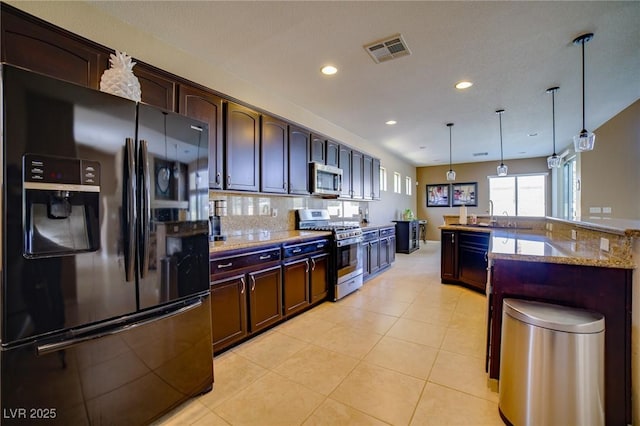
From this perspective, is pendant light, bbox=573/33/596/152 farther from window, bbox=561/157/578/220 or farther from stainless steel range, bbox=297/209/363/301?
window, bbox=561/157/578/220

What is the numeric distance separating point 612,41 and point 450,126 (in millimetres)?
2669

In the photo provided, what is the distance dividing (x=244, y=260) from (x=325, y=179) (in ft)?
6.93

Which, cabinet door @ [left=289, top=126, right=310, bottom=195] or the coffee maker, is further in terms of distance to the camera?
cabinet door @ [left=289, top=126, right=310, bottom=195]

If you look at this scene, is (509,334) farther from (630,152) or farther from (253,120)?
(630,152)

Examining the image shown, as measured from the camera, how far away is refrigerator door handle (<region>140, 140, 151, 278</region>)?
4.94 ft

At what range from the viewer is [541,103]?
3902 millimetres

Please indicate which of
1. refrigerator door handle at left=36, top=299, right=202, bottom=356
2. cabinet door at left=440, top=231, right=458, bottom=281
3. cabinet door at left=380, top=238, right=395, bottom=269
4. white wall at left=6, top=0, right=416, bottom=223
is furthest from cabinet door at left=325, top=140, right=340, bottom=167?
refrigerator door handle at left=36, top=299, right=202, bottom=356

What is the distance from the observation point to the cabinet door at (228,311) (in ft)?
7.22

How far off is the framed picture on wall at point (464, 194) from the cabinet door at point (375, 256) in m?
5.84

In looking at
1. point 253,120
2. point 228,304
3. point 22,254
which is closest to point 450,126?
point 253,120

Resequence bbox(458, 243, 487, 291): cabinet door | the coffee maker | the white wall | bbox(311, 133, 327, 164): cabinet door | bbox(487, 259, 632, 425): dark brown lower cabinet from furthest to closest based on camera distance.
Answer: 1. bbox(311, 133, 327, 164): cabinet door
2. bbox(458, 243, 487, 291): cabinet door
3. the coffee maker
4. the white wall
5. bbox(487, 259, 632, 425): dark brown lower cabinet

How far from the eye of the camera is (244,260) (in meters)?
2.42

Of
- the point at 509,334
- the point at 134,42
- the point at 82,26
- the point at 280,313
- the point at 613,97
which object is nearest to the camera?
the point at 509,334

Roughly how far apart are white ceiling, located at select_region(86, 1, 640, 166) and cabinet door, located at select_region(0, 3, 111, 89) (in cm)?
46
